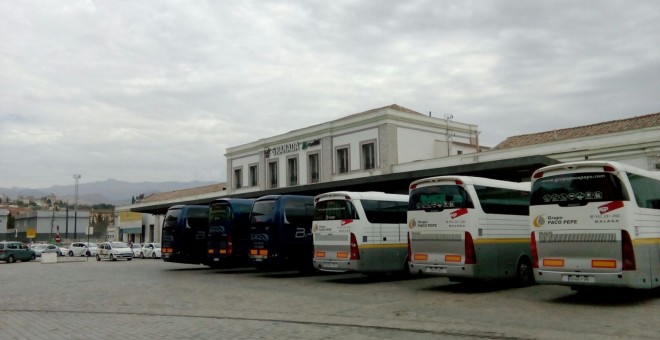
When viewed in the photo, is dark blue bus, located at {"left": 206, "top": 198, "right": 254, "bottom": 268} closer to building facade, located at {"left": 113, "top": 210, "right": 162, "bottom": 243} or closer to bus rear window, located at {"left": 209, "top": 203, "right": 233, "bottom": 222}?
bus rear window, located at {"left": 209, "top": 203, "right": 233, "bottom": 222}

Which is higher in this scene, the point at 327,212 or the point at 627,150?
the point at 627,150

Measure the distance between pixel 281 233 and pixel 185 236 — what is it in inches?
302

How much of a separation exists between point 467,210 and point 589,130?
71.4 ft

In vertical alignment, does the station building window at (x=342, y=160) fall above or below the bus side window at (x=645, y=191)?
above

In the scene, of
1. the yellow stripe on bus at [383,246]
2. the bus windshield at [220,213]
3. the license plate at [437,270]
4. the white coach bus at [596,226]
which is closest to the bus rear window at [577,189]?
the white coach bus at [596,226]

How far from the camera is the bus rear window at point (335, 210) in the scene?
59.5 feet

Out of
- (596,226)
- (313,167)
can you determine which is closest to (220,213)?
(596,226)

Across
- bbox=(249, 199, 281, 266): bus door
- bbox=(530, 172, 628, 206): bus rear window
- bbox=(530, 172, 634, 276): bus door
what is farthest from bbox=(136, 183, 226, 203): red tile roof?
bbox=(530, 172, 634, 276): bus door

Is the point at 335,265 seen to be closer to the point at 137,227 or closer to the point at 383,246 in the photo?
the point at 383,246

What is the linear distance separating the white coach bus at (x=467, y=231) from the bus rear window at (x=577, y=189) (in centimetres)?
202

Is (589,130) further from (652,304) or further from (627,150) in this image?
(652,304)

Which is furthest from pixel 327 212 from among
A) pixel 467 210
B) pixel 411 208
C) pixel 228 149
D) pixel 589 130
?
pixel 228 149

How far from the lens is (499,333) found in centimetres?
930

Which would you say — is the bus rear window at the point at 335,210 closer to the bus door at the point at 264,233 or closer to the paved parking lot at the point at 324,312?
the paved parking lot at the point at 324,312
